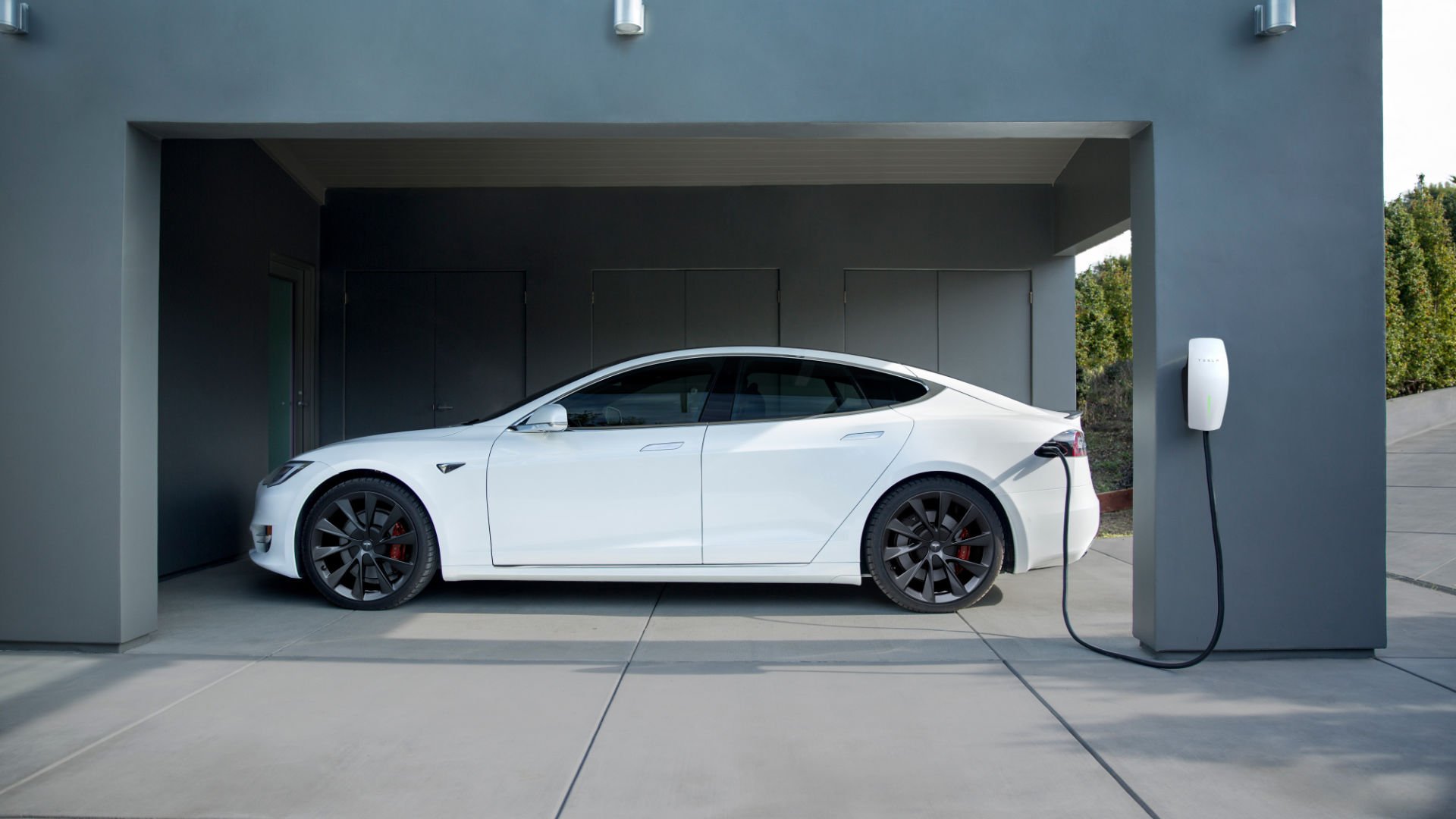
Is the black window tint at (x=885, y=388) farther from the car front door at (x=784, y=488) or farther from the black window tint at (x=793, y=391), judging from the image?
the car front door at (x=784, y=488)

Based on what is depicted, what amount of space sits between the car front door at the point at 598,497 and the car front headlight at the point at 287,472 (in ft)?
3.67

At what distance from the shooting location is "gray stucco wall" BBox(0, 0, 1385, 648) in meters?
4.04

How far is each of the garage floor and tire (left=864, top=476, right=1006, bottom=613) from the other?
0.16m

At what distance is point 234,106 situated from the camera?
4.17 meters

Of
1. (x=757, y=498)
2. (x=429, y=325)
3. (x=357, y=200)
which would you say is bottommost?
(x=757, y=498)

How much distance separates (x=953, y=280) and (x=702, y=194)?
2.47 meters

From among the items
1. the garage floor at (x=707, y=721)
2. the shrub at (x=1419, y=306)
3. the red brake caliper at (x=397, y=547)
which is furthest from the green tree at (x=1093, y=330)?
the red brake caliper at (x=397, y=547)

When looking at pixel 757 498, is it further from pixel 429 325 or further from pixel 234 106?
pixel 429 325

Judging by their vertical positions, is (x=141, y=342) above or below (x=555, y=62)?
below

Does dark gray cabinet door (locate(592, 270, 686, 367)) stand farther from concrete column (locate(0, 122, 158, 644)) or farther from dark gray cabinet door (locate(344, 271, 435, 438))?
concrete column (locate(0, 122, 158, 644))

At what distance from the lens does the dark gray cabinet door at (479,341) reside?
27.3 ft

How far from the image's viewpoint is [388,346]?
8.34 metres

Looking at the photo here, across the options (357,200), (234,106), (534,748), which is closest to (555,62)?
(234,106)

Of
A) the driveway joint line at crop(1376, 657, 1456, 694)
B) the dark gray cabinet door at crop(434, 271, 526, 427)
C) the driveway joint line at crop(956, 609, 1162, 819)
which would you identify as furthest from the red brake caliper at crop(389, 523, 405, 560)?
the driveway joint line at crop(1376, 657, 1456, 694)
